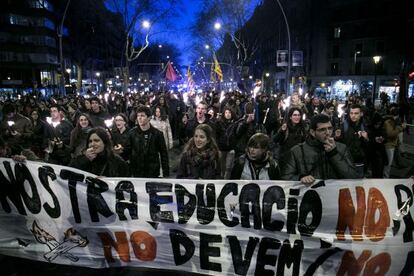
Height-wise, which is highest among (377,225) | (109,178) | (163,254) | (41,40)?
(41,40)

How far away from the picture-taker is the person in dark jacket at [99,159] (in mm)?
4512

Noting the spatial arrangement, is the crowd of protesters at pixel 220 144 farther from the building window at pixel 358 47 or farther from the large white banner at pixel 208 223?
the building window at pixel 358 47

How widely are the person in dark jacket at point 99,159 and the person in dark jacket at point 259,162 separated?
1.41 meters

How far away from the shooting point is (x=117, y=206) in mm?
4125

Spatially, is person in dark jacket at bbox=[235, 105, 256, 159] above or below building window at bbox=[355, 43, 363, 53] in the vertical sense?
below

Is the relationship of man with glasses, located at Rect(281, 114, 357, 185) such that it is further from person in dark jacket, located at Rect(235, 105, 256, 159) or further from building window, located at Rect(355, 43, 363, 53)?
building window, located at Rect(355, 43, 363, 53)

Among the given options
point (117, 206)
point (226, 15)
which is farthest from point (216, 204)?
point (226, 15)

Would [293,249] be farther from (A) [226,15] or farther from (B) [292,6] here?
(B) [292,6]

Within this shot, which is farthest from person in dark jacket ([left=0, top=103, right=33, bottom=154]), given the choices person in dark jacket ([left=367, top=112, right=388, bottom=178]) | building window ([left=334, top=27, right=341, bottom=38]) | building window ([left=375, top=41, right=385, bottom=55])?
building window ([left=334, top=27, right=341, bottom=38])

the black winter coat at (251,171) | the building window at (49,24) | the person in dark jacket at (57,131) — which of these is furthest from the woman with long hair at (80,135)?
the building window at (49,24)

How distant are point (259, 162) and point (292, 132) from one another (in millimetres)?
2832

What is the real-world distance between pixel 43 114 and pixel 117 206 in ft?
31.1

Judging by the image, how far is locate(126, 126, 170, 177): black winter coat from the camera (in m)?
5.94

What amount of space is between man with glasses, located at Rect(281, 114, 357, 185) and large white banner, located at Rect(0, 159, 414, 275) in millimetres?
249
